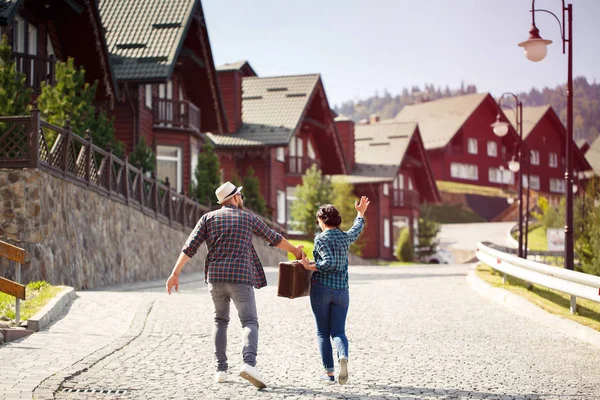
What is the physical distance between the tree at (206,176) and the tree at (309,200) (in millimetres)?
10004

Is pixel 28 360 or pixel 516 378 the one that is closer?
pixel 516 378

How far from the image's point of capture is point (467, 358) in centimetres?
932

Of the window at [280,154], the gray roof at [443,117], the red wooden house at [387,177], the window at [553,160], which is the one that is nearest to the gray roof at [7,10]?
the window at [280,154]

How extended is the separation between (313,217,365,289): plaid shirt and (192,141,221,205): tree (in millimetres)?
23884

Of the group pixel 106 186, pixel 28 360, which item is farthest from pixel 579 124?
pixel 28 360

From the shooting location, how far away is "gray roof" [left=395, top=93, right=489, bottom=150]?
74875 mm

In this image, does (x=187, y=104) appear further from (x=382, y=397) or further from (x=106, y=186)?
(x=382, y=397)

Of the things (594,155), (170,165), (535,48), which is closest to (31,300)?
(535,48)

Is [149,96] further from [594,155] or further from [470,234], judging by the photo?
[594,155]

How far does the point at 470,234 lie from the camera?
61938 mm

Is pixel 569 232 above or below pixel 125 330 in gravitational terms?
above

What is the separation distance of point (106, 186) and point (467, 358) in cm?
1290

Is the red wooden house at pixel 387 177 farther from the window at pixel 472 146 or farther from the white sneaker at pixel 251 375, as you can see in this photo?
the white sneaker at pixel 251 375

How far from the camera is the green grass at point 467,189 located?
240ft
